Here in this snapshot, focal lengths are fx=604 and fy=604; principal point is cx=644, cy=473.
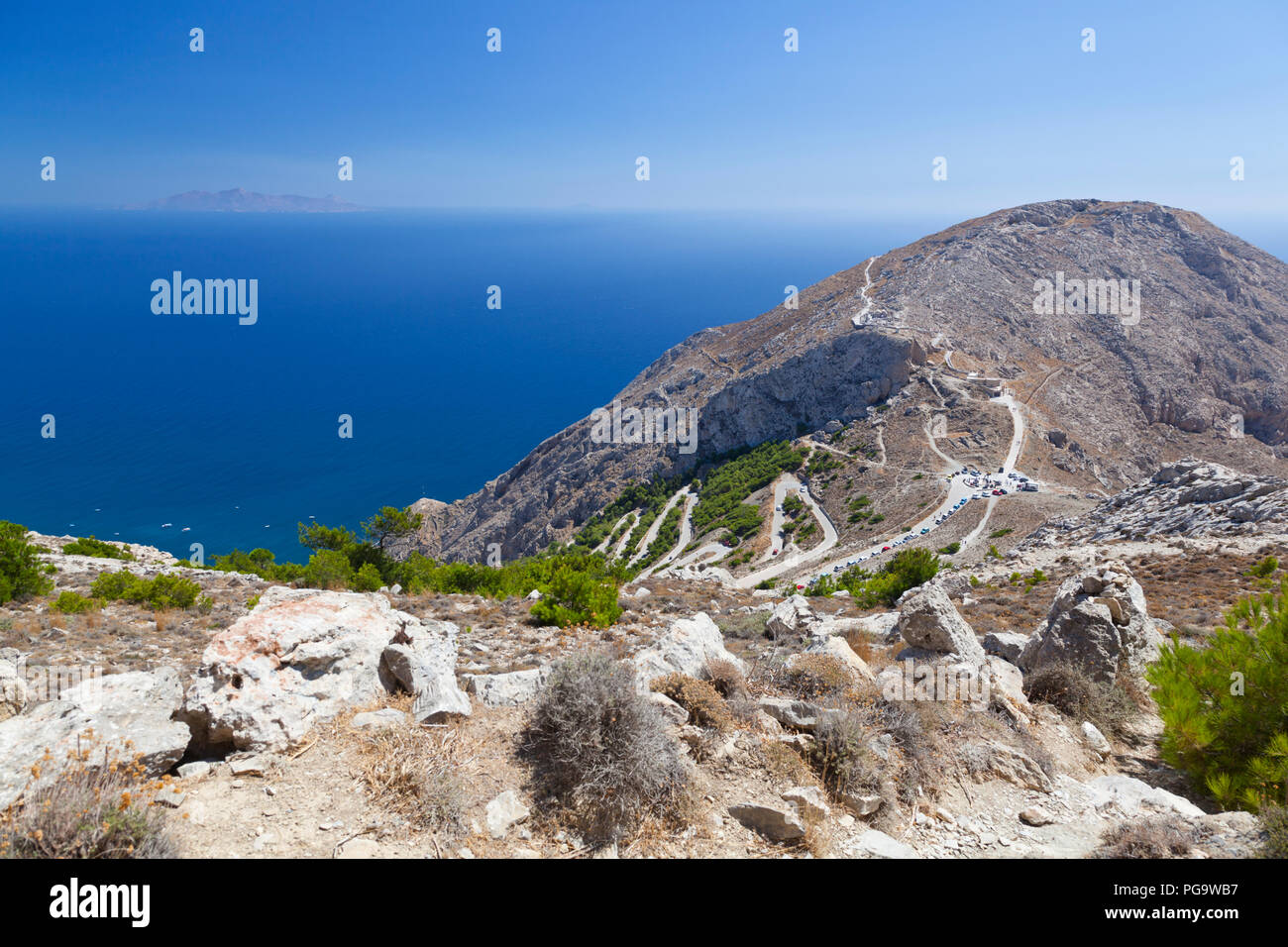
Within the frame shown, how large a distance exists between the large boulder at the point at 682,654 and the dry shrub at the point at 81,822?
491 centimetres

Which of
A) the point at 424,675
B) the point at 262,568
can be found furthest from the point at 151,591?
the point at 424,675

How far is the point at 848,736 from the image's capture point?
6590mm

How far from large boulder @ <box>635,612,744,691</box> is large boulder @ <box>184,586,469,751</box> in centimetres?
256

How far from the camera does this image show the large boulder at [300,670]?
6230 millimetres

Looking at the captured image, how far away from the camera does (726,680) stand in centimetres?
818

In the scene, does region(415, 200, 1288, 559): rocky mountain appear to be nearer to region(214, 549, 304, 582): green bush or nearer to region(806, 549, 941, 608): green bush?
region(806, 549, 941, 608): green bush

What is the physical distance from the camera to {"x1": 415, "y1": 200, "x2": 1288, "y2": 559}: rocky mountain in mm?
62875

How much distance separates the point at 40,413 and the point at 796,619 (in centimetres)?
16891

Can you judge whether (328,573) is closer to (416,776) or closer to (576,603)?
(576,603)

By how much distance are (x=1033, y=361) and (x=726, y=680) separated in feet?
246

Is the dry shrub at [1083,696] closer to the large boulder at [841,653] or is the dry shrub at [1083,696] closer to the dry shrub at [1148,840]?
the large boulder at [841,653]

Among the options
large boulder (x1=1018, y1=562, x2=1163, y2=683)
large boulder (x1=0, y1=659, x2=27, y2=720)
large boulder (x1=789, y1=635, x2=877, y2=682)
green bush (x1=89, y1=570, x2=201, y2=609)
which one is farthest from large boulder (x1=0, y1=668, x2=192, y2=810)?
large boulder (x1=1018, y1=562, x2=1163, y2=683)

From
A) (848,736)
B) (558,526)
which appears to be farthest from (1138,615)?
(558,526)
